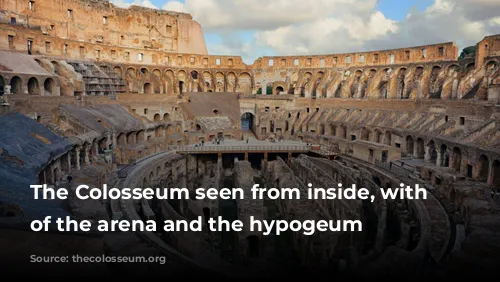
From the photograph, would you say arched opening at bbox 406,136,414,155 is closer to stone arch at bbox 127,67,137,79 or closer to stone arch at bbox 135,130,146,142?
stone arch at bbox 135,130,146,142

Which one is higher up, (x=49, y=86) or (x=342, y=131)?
(x=49, y=86)

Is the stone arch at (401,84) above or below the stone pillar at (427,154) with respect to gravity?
above

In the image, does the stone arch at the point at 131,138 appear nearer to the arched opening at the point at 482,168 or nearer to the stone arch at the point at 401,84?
the arched opening at the point at 482,168

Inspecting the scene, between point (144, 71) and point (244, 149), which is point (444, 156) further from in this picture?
point (144, 71)

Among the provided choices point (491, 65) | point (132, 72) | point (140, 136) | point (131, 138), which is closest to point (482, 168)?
point (491, 65)

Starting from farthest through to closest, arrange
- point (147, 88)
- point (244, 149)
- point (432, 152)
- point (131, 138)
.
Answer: point (147, 88)
point (244, 149)
point (131, 138)
point (432, 152)

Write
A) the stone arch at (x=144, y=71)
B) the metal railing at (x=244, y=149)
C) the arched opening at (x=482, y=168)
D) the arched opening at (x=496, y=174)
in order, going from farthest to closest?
the stone arch at (x=144, y=71)
the metal railing at (x=244, y=149)
the arched opening at (x=482, y=168)
the arched opening at (x=496, y=174)

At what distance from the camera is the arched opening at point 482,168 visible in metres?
20.5

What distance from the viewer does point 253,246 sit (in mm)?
16109

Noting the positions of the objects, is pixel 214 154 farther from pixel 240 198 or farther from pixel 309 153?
pixel 240 198

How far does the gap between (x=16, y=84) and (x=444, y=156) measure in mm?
30810

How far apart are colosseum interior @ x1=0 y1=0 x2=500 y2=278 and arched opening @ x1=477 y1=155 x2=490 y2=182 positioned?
91 mm

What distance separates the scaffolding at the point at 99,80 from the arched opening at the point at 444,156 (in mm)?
28341

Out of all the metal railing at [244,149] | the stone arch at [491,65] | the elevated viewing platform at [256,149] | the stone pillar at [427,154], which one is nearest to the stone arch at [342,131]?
the elevated viewing platform at [256,149]
